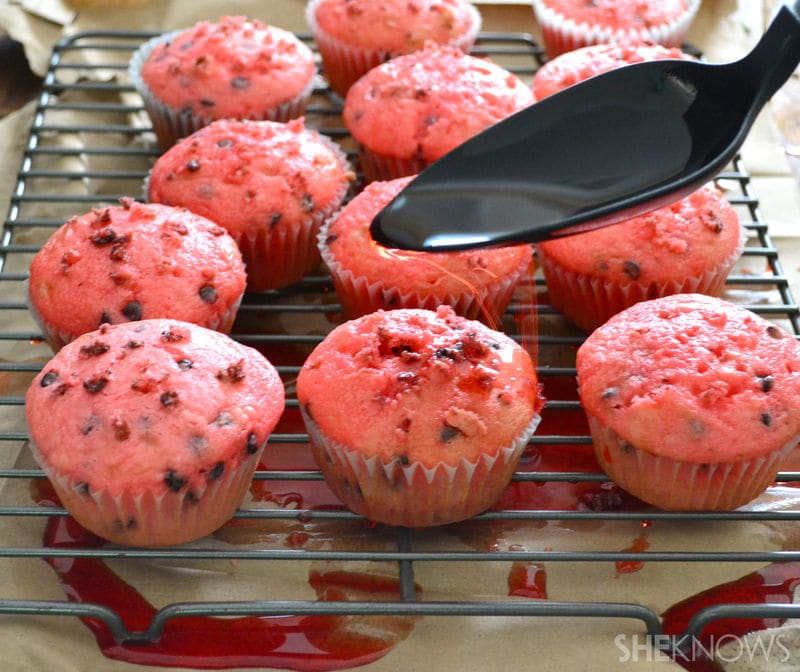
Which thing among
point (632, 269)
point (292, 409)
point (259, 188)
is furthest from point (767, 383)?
point (259, 188)

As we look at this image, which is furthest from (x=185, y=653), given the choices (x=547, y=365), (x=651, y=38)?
(x=651, y=38)

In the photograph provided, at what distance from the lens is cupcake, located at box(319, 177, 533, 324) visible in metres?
3.11

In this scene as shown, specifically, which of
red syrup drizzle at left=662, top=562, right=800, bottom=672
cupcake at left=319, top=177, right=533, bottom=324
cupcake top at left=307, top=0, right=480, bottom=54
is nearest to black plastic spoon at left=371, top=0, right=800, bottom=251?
cupcake at left=319, top=177, right=533, bottom=324

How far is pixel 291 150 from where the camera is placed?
3.53 m

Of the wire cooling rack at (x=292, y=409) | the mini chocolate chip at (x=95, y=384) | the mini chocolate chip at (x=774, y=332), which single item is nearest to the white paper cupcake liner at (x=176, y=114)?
the wire cooling rack at (x=292, y=409)

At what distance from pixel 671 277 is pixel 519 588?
116 centimetres

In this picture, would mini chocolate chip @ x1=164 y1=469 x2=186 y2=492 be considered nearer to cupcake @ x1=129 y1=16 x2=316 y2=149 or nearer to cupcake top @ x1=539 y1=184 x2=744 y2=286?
cupcake top @ x1=539 y1=184 x2=744 y2=286

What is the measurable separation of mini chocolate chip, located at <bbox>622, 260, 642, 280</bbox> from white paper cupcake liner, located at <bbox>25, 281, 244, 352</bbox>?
4.01 ft

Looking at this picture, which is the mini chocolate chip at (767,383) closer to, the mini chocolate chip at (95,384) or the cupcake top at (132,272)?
the cupcake top at (132,272)

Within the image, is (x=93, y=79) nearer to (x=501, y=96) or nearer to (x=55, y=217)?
(x=55, y=217)

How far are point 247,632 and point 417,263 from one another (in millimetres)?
1240

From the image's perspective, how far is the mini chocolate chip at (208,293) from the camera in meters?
3.03

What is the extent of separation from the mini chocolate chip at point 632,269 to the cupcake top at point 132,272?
3.98 ft

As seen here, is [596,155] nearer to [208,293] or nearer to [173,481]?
[208,293]
